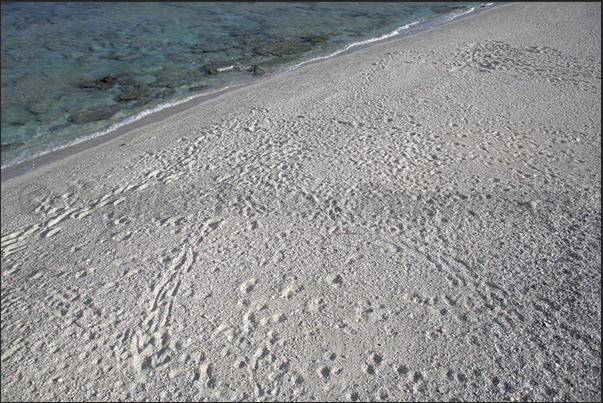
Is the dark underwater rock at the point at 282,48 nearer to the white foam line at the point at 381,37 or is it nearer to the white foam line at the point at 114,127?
the white foam line at the point at 381,37

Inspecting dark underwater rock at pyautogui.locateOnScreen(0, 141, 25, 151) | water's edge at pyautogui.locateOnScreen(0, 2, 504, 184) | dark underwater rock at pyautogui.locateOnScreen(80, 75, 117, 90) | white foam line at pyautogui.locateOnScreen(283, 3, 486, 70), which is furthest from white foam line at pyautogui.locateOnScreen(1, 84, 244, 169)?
dark underwater rock at pyautogui.locateOnScreen(80, 75, 117, 90)

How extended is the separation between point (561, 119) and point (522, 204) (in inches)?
71.8

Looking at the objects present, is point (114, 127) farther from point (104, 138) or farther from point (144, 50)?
point (144, 50)

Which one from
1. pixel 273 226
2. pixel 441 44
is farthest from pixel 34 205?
pixel 441 44

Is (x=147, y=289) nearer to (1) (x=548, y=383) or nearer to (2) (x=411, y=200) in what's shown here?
(2) (x=411, y=200)

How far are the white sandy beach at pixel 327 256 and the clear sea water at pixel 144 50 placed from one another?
218 cm

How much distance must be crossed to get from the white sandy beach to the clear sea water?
2.18 meters

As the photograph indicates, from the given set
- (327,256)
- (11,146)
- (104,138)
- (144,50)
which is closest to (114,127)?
(104,138)

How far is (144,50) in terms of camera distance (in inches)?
410

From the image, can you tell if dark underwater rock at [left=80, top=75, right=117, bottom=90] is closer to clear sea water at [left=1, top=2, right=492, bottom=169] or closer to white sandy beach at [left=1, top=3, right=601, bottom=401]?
clear sea water at [left=1, top=2, right=492, bottom=169]

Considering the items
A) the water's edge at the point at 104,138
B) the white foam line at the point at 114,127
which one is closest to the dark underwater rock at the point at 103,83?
the white foam line at the point at 114,127

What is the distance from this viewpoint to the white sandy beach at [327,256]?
2355 mm

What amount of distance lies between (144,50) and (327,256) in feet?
30.5

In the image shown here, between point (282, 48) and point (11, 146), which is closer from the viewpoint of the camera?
point (11, 146)
